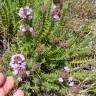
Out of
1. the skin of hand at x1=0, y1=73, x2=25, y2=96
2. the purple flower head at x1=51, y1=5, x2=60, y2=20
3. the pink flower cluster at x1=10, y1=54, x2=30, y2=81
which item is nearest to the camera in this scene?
the pink flower cluster at x1=10, y1=54, x2=30, y2=81

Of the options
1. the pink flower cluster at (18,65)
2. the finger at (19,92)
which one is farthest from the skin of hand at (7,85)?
the pink flower cluster at (18,65)

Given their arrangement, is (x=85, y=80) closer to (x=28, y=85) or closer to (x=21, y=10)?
(x=28, y=85)

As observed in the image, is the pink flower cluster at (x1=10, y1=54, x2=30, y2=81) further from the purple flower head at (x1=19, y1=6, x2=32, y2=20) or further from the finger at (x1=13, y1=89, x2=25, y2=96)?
the purple flower head at (x1=19, y1=6, x2=32, y2=20)

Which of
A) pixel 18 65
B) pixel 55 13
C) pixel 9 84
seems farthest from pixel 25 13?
pixel 9 84

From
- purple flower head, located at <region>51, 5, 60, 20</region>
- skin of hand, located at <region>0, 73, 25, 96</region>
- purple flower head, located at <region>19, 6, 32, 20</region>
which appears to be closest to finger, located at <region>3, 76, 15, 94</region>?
skin of hand, located at <region>0, 73, 25, 96</region>

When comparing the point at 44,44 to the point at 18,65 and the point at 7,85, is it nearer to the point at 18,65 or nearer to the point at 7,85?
the point at 18,65
